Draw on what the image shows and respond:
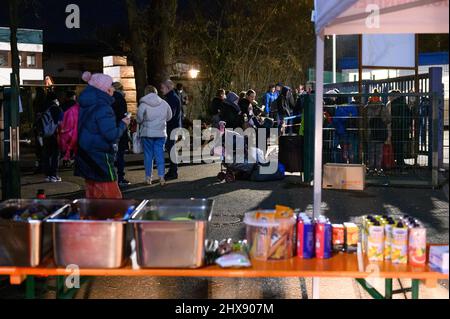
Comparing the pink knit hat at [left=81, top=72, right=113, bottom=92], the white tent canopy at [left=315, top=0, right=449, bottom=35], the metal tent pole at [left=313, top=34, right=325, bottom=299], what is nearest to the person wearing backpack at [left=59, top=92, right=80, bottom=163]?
the pink knit hat at [left=81, top=72, right=113, bottom=92]

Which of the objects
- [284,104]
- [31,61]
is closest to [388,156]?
[284,104]

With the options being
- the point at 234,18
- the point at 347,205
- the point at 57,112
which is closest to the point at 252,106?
the point at 57,112

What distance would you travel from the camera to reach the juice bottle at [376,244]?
4535 millimetres

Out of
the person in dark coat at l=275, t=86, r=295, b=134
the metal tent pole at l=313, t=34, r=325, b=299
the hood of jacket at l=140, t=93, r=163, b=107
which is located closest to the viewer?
the metal tent pole at l=313, t=34, r=325, b=299

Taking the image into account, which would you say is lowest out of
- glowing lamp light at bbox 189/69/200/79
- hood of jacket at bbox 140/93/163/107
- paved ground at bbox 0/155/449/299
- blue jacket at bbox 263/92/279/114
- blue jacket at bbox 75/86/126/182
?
paved ground at bbox 0/155/449/299

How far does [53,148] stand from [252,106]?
4.94m

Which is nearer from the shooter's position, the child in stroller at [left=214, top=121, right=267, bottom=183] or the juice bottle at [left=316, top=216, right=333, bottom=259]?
the juice bottle at [left=316, top=216, right=333, bottom=259]

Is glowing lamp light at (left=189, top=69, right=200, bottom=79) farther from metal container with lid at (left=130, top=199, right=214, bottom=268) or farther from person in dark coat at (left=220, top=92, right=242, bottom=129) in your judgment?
metal container with lid at (left=130, top=199, right=214, bottom=268)

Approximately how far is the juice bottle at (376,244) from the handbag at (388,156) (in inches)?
302

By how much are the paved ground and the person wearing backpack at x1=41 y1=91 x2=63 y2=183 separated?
0.38m

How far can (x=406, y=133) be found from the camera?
11898mm

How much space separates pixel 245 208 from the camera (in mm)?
10000

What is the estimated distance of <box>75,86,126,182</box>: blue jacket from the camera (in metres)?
6.12

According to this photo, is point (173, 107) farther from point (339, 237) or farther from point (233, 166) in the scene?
point (339, 237)
